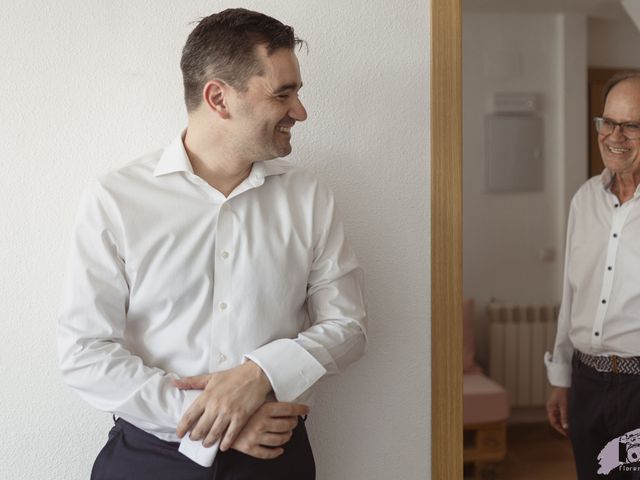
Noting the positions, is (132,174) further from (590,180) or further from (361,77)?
(590,180)

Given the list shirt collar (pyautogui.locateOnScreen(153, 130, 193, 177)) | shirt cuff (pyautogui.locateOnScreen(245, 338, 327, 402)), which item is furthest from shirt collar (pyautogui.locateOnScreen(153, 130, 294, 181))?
shirt cuff (pyautogui.locateOnScreen(245, 338, 327, 402))

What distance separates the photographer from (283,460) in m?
1.42

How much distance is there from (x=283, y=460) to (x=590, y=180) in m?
1.06

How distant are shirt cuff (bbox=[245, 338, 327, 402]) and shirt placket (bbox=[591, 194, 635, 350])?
2.81ft

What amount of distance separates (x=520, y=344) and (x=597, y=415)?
0.30 m

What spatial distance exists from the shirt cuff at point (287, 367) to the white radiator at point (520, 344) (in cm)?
64

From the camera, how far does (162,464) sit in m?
1.35

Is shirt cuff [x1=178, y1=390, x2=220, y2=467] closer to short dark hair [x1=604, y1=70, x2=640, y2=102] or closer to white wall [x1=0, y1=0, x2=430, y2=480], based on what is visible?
white wall [x1=0, y1=0, x2=430, y2=480]

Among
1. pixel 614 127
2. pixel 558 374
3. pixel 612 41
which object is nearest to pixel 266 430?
pixel 558 374

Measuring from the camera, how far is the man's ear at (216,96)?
136 centimetres

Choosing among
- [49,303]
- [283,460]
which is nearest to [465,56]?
[283,460]

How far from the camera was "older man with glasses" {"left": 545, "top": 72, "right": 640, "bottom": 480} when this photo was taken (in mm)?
1714

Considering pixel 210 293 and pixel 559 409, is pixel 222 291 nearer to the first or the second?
pixel 210 293

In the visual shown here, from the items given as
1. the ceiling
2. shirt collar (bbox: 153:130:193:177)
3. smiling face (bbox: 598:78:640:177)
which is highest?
the ceiling
